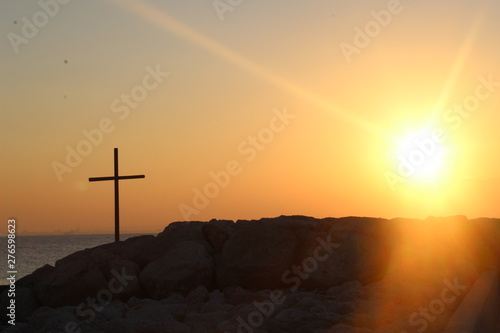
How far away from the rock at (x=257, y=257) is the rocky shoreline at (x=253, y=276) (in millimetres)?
17

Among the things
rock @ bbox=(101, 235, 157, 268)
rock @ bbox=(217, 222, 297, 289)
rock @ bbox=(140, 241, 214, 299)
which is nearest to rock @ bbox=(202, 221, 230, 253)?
rock @ bbox=(217, 222, 297, 289)

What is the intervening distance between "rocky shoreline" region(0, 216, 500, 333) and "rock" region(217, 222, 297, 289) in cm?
2

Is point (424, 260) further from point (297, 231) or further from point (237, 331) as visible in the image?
point (237, 331)

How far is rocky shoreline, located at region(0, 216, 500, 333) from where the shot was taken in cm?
807

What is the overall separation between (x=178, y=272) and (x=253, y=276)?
122 centimetres

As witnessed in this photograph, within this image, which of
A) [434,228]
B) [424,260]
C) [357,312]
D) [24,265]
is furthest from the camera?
[24,265]

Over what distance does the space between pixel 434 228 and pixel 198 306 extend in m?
6.46

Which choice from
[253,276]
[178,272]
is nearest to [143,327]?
[178,272]

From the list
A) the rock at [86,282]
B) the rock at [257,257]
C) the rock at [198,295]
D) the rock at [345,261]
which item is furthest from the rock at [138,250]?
the rock at [345,261]

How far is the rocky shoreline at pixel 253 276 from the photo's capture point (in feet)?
26.5

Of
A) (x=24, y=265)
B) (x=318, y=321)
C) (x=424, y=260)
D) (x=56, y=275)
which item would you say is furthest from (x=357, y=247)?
(x=24, y=265)

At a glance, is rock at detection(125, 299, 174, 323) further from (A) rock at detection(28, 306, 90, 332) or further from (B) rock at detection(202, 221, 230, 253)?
(B) rock at detection(202, 221, 230, 253)

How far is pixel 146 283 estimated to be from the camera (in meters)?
10.7

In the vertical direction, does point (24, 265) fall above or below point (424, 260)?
below
